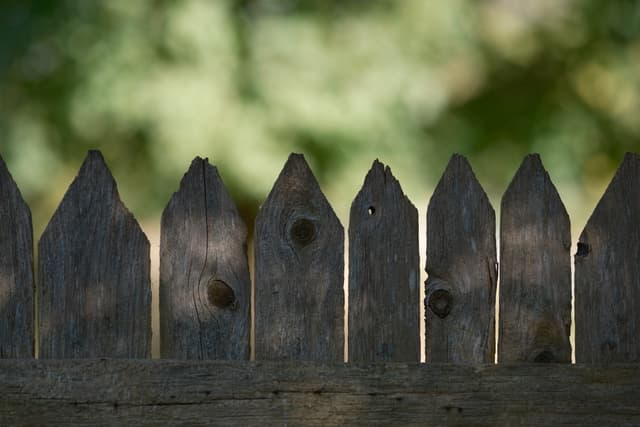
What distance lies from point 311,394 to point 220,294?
1.11ft

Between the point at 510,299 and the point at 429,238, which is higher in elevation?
the point at 429,238

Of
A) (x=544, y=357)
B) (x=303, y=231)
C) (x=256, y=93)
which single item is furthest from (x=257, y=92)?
(x=544, y=357)

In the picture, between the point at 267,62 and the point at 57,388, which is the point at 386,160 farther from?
the point at 57,388

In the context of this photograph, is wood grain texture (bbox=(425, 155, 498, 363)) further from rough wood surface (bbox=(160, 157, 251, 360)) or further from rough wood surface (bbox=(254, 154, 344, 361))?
rough wood surface (bbox=(160, 157, 251, 360))

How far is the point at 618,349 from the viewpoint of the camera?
2.51 metres

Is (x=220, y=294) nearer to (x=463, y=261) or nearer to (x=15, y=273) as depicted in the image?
(x=15, y=273)

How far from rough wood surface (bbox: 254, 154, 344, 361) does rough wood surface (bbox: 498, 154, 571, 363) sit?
17.2 inches

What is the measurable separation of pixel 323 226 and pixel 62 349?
718mm

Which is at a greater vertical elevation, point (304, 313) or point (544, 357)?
point (304, 313)

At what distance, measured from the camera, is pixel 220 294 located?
242 centimetres

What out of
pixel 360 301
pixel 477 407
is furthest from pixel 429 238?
pixel 477 407

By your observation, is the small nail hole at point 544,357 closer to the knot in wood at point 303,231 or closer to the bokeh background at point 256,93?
the knot in wood at point 303,231

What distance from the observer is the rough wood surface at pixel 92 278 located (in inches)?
93.6

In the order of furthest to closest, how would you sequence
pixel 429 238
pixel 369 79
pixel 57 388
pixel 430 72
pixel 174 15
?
pixel 430 72 < pixel 369 79 < pixel 174 15 < pixel 429 238 < pixel 57 388
